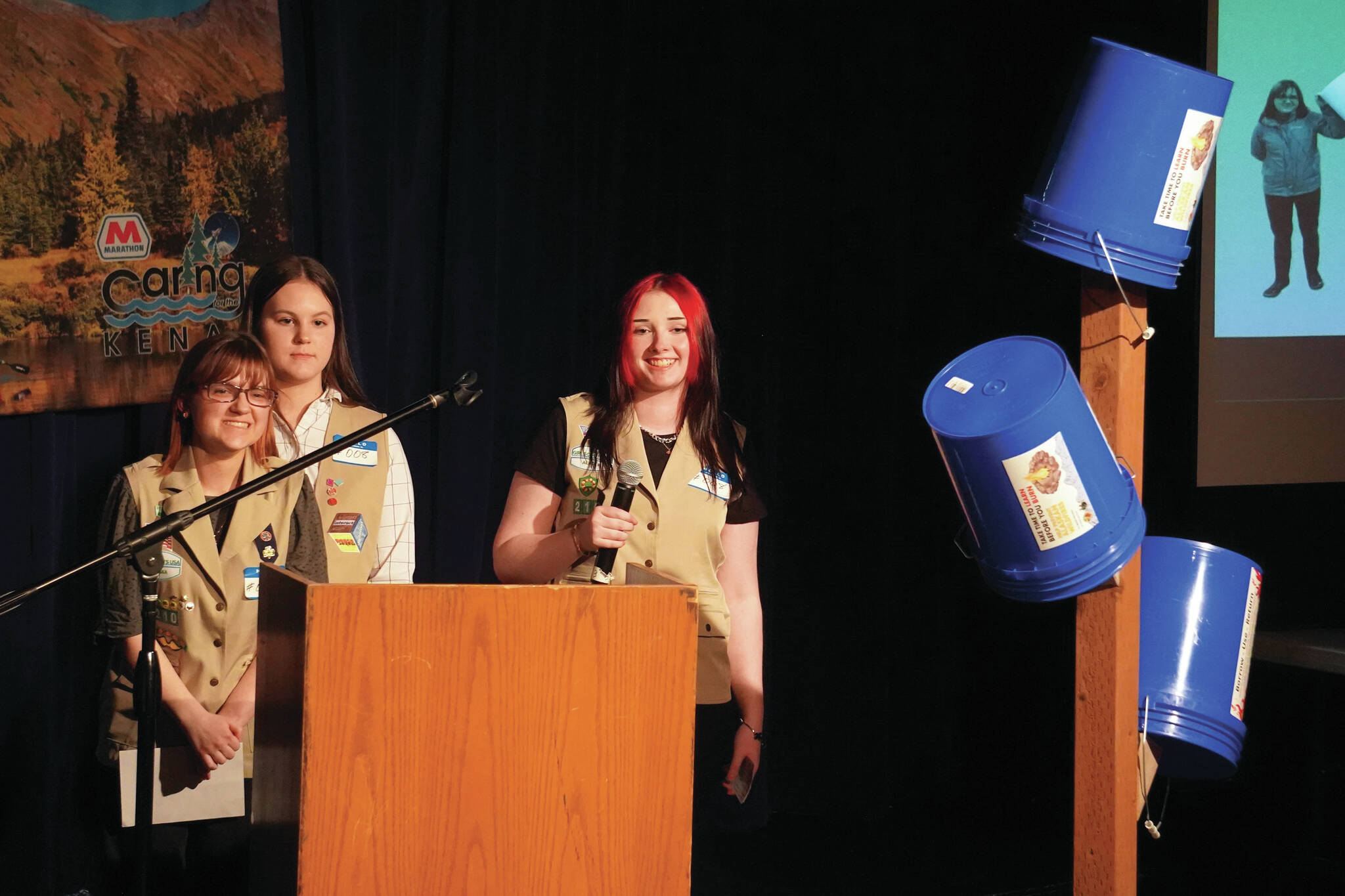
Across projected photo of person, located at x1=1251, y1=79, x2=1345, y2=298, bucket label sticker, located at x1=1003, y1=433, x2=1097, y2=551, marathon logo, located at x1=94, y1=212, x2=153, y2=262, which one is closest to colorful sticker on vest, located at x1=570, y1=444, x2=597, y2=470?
bucket label sticker, located at x1=1003, y1=433, x2=1097, y2=551

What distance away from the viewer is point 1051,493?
1670 millimetres

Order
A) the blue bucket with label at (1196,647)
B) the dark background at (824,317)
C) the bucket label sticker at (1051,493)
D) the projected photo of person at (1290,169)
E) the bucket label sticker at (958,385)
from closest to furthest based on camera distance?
the bucket label sticker at (1051,493) < the bucket label sticker at (958,385) < the blue bucket with label at (1196,647) < the dark background at (824,317) < the projected photo of person at (1290,169)

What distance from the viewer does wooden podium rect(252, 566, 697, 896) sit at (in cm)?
118

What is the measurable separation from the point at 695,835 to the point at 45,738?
5.53ft

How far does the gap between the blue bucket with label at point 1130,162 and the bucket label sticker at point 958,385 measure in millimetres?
242

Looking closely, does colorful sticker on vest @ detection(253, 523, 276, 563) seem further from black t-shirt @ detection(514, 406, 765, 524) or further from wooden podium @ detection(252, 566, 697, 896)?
wooden podium @ detection(252, 566, 697, 896)

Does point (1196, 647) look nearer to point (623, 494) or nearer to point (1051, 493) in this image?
point (1051, 493)

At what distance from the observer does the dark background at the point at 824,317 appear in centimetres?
302

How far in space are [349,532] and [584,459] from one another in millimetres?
509

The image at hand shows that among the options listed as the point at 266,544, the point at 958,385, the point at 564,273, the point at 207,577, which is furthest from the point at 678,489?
the point at 564,273

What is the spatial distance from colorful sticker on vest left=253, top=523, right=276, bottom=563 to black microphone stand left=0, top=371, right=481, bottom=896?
1.82ft

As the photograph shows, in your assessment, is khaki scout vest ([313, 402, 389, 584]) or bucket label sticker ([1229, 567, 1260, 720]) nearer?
bucket label sticker ([1229, 567, 1260, 720])

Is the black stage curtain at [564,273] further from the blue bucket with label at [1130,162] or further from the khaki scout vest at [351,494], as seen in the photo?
the blue bucket with label at [1130,162]

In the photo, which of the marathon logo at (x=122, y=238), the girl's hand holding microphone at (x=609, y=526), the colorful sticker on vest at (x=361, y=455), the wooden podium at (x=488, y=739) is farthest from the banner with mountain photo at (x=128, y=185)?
the wooden podium at (x=488, y=739)
